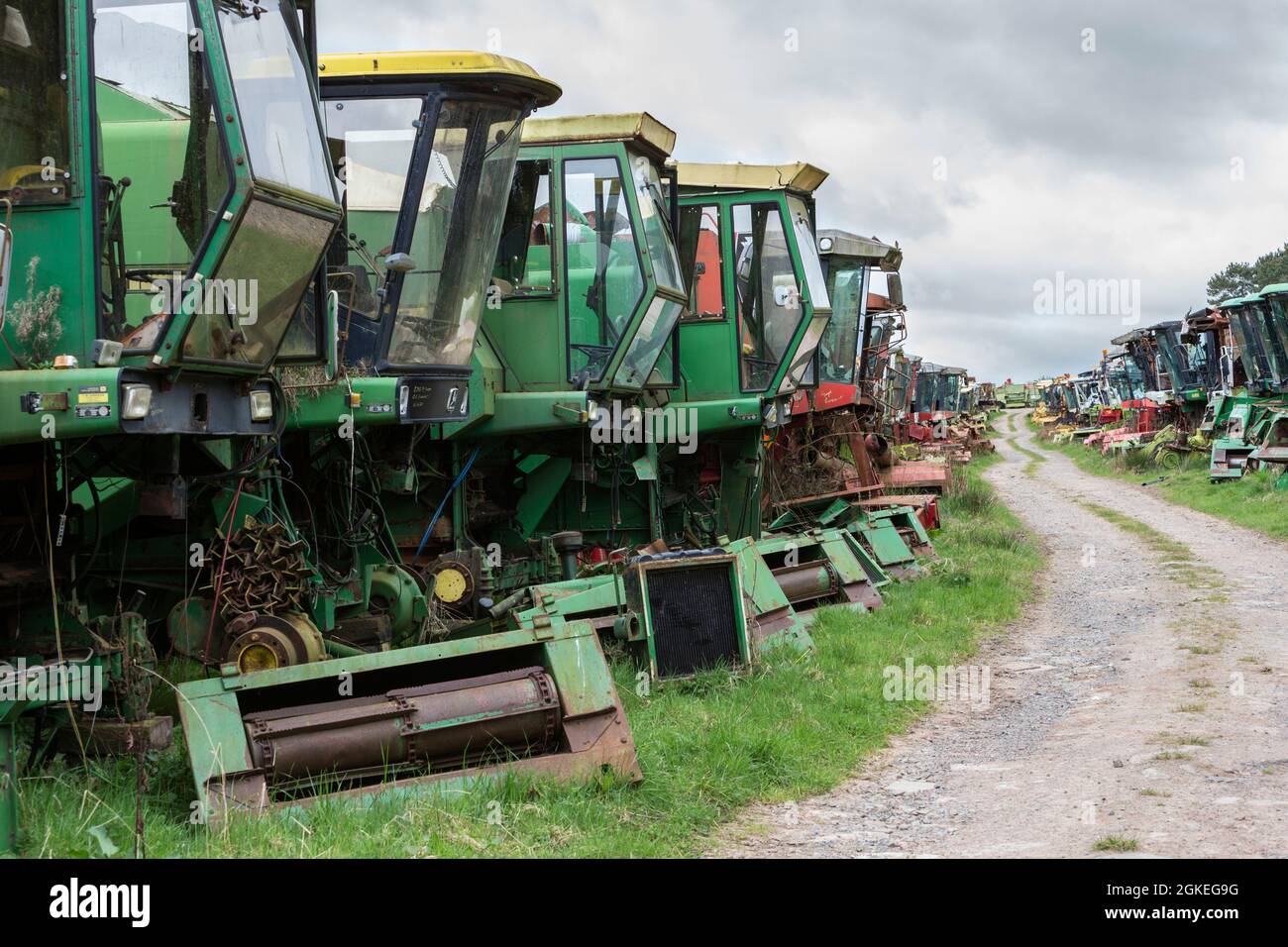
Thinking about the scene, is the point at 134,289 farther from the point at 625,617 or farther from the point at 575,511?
the point at 575,511

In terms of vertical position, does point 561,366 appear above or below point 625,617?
above

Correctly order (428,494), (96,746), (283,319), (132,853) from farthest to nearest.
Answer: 1. (428,494)
2. (283,319)
3. (96,746)
4. (132,853)

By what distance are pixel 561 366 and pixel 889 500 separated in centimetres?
642

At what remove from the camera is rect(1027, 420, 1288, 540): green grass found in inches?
711

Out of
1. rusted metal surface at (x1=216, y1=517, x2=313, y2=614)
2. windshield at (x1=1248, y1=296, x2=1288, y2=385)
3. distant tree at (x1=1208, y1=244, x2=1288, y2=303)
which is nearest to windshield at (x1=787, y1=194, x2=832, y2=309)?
rusted metal surface at (x1=216, y1=517, x2=313, y2=614)

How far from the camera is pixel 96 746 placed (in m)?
5.75

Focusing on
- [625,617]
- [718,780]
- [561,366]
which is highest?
[561,366]

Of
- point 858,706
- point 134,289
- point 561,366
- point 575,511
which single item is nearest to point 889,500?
point 575,511

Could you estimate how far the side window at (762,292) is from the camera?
13.3 metres

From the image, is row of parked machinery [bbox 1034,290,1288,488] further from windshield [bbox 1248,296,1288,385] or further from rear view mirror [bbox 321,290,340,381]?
rear view mirror [bbox 321,290,340,381]

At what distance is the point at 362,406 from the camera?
309 inches

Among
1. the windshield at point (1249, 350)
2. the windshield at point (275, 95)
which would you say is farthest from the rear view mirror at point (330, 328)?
the windshield at point (1249, 350)

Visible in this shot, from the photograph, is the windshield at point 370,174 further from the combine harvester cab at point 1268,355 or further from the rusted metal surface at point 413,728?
the combine harvester cab at point 1268,355

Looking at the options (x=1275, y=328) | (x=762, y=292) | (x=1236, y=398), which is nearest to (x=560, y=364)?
(x=762, y=292)
